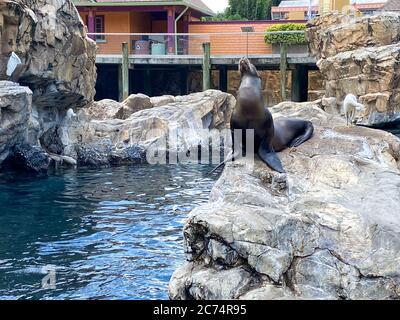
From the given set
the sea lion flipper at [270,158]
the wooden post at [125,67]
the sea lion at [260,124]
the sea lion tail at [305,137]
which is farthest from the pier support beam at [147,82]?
the sea lion flipper at [270,158]

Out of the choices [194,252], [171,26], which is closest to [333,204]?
[194,252]

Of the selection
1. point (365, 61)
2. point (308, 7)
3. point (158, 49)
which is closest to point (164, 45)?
point (158, 49)

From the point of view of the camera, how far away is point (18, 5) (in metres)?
12.5

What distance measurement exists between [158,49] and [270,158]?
674 inches

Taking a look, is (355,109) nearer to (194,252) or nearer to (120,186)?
(120,186)

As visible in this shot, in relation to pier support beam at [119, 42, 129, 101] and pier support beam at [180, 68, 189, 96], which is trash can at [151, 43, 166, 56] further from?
pier support beam at [180, 68, 189, 96]

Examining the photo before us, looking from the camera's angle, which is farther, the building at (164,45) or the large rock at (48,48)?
the building at (164,45)

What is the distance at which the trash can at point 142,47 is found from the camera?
23.3 metres

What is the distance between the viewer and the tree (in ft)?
128

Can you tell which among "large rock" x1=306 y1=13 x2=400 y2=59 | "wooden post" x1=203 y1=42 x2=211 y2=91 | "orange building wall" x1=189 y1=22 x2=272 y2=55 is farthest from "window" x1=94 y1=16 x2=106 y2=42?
"large rock" x1=306 y1=13 x2=400 y2=59

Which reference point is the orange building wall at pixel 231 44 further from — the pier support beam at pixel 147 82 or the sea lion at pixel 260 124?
the sea lion at pixel 260 124

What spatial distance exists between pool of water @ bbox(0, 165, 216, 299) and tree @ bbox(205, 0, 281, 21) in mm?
26578

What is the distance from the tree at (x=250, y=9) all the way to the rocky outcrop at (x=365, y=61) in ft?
60.0
